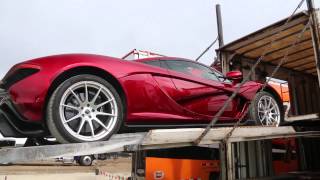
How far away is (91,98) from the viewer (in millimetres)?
3961

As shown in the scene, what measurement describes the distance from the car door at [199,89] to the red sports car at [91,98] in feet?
0.05

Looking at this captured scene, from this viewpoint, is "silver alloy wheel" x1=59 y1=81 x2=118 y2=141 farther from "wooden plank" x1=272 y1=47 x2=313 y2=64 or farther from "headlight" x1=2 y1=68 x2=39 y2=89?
"wooden plank" x1=272 y1=47 x2=313 y2=64

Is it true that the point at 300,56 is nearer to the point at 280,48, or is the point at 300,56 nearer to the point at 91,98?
the point at 280,48

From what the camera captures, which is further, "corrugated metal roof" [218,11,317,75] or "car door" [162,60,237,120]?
"corrugated metal roof" [218,11,317,75]

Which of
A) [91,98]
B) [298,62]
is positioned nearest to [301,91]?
[298,62]

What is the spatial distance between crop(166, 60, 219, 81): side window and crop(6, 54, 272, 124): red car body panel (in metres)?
0.13

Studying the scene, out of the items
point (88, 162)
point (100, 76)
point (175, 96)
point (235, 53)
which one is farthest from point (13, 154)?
point (88, 162)

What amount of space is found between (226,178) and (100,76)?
85.9 inches

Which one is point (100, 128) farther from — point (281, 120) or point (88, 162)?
point (88, 162)

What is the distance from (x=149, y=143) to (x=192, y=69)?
161 cm

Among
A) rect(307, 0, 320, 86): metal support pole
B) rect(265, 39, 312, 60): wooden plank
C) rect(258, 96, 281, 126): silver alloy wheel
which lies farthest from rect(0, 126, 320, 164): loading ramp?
rect(265, 39, 312, 60): wooden plank

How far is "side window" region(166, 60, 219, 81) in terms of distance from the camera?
517cm

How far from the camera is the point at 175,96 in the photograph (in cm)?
465

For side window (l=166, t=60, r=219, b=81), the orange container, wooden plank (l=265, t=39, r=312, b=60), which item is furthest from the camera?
wooden plank (l=265, t=39, r=312, b=60)
